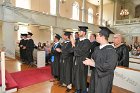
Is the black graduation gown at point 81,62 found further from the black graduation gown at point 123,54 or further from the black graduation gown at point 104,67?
the black graduation gown at point 104,67

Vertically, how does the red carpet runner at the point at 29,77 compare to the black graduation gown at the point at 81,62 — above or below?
below

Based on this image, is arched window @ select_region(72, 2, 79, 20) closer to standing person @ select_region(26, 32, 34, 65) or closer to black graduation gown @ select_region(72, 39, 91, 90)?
standing person @ select_region(26, 32, 34, 65)

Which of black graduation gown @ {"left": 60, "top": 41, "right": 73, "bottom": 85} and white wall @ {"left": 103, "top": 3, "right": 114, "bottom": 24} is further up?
white wall @ {"left": 103, "top": 3, "right": 114, "bottom": 24}

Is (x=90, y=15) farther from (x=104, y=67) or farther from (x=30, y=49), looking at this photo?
(x=104, y=67)

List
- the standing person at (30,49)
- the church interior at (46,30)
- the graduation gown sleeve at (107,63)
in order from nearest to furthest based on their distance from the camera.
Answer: the graduation gown sleeve at (107,63)
the church interior at (46,30)
the standing person at (30,49)

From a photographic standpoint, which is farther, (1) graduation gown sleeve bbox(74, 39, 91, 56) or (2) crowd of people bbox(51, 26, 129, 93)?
(1) graduation gown sleeve bbox(74, 39, 91, 56)

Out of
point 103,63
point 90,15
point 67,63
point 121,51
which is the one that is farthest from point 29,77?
point 90,15

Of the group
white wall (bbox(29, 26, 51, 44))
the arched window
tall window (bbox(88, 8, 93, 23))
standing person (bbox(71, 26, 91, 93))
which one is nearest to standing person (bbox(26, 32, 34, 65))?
standing person (bbox(71, 26, 91, 93))

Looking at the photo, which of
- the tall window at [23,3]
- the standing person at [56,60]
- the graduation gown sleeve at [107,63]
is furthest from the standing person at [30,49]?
the graduation gown sleeve at [107,63]

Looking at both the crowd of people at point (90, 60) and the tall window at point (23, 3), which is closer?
the crowd of people at point (90, 60)

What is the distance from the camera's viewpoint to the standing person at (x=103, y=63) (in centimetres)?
278

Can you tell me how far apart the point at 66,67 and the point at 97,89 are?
6.58 ft

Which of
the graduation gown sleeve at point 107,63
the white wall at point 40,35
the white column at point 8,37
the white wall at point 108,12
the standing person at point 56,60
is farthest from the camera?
the white wall at point 108,12

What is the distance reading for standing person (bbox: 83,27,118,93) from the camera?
2.78m
